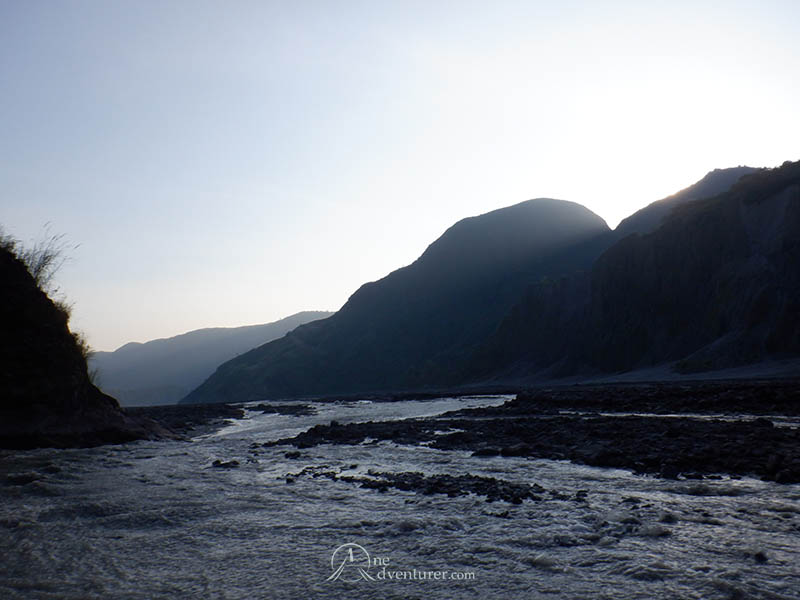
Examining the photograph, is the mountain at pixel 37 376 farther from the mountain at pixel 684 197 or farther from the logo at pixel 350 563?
the mountain at pixel 684 197

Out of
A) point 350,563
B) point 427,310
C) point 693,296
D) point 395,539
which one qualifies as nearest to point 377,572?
point 350,563

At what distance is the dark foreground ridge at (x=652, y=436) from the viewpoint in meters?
11.8

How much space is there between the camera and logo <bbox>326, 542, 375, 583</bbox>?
6363 mm

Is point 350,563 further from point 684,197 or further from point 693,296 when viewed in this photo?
point 684,197

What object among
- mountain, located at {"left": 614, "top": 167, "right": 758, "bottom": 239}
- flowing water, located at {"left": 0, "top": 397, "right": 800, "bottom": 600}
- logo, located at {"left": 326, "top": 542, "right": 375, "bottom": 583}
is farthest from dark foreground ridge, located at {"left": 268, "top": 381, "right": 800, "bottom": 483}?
mountain, located at {"left": 614, "top": 167, "right": 758, "bottom": 239}

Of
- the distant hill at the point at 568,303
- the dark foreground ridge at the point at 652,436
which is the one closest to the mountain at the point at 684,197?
the distant hill at the point at 568,303

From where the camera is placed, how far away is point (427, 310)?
145 metres

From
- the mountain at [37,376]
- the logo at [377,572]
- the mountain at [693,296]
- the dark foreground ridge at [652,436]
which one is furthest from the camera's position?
the mountain at [693,296]

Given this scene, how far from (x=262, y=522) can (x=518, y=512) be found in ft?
14.4

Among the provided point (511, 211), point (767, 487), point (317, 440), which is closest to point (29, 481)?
point (317, 440)

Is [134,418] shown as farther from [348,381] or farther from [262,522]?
[348,381]

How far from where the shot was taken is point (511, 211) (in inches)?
6358

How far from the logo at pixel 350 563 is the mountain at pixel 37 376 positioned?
614 inches

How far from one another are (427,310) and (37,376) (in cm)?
12848
